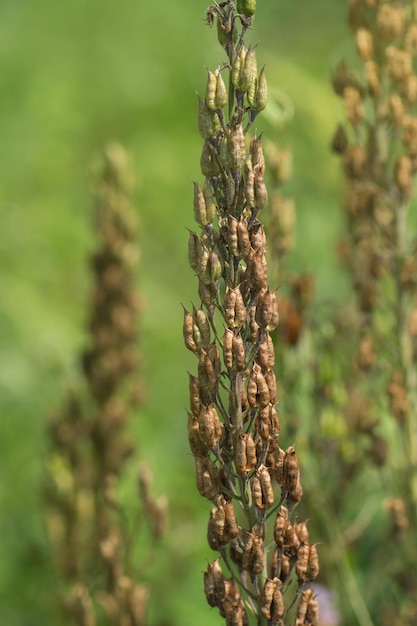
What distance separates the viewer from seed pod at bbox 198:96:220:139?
1.56m

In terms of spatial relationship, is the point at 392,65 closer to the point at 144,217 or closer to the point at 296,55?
the point at 144,217

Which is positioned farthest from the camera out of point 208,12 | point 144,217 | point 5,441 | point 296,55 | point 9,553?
point 296,55

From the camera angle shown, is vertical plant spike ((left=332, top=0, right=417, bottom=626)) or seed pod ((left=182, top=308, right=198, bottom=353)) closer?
seed pod ((left=182, top=308, right=198, bottom=353))

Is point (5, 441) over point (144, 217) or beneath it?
beneath

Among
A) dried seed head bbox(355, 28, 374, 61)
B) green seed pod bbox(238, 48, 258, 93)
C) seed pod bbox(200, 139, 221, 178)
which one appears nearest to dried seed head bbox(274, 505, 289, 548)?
seed pod bbox(200, 139, 221, 178)

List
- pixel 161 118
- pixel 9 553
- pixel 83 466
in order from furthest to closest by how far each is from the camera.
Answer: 1. pixel 161 118
2. pixel 9 553
3. pixel 83 466

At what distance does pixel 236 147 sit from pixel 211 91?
0.09 m

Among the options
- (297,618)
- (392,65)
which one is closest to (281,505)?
(297,618)

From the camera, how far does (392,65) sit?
2469 mm

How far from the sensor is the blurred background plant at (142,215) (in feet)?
11.3

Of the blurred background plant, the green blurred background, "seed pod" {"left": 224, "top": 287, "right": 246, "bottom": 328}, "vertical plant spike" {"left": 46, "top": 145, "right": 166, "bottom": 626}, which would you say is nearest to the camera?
"seed pod" {"left": 224, "top": 287, "right": 246, "bottom": 328}

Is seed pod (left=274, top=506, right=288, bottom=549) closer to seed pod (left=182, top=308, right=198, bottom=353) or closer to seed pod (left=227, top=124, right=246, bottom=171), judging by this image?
seed pod (left=182, top=308, right=198, bottom=353)

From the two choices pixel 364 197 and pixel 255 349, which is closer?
pixel 255 349

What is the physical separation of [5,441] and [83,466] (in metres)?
0.92
